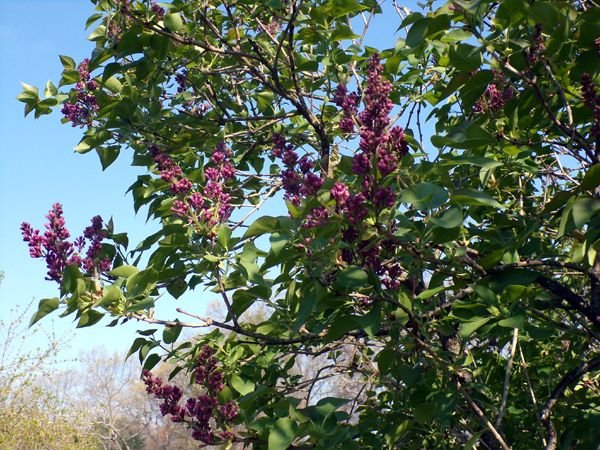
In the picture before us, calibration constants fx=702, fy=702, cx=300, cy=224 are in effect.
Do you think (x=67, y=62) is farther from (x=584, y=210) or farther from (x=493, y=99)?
(x=584, y=210)

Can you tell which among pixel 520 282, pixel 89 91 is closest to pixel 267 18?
pixel 89 91

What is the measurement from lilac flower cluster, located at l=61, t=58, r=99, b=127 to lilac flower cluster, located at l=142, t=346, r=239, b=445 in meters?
1.15

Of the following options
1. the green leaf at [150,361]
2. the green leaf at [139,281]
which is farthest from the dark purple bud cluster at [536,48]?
the green leaf at [150,361]

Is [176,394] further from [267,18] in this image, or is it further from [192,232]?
[267,18]

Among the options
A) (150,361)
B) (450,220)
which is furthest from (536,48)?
(150,361)

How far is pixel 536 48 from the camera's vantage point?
6.57 feet

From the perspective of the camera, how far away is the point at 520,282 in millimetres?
1949

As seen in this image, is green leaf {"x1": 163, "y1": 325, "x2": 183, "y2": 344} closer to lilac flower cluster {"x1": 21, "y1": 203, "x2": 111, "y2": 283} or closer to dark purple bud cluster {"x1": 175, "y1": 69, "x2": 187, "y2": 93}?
lilac flower cluster {"x1": 21, "y1": 203, "x2": 111, "y2": 283}

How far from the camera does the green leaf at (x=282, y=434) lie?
6.37 ft

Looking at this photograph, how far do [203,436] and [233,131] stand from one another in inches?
60.0

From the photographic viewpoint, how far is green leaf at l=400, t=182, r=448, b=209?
150 cm

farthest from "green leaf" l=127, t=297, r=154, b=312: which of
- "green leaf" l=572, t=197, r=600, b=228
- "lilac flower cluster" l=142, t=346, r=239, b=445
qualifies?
"green leaf" l=572, t=197, r=600, b=228

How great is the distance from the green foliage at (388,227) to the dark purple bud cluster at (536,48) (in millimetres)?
11

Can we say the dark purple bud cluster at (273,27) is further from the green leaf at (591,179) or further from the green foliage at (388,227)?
the green leaf at (591,179)
